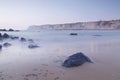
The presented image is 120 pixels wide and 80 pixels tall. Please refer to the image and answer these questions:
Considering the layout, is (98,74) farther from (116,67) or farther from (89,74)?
(116,67)

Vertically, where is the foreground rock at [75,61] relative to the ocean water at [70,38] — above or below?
above

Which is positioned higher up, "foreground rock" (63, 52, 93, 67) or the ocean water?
"foreground rock" (63, 52, 93, 67)

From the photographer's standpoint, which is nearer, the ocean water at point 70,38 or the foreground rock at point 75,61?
the foreground rock at point 75,61

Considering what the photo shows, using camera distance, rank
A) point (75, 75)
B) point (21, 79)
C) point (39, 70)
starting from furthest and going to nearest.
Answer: point (39, 70), point (75, 75), point (21, 79)

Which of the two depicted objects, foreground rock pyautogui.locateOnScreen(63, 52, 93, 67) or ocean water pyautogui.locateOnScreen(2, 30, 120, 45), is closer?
foreground rock pyautogui.locateOnScreen(63, 52, 93, 67)

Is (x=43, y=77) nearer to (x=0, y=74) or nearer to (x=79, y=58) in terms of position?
(x=0, y=74)

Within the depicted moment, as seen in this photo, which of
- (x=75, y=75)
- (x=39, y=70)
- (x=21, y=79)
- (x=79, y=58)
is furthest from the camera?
(x=79, y=58)

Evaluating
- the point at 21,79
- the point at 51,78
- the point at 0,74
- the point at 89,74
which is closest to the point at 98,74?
the point at 89,74

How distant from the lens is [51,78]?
6262 mm

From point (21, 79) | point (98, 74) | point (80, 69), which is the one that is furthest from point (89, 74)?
point (21, 79)

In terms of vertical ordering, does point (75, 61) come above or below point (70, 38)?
above

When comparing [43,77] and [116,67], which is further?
[116,67]

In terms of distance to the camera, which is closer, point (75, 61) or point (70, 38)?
point (75, 61)

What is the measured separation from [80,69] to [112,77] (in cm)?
166
